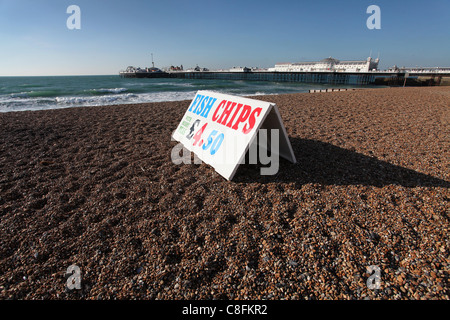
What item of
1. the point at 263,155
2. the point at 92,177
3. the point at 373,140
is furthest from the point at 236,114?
the point at 373,140

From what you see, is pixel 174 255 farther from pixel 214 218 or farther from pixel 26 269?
pixel 26 269

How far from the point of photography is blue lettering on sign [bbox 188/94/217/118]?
16.7 ft

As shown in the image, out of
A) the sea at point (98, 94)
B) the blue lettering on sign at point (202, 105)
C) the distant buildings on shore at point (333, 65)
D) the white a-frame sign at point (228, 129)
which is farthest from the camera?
the distant buildings on shore at point (333, 65)

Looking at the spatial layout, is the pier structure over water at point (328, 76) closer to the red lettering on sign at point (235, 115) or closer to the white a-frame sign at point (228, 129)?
the white a-frame sign at point (228, 129)

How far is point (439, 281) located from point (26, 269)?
4042 mm

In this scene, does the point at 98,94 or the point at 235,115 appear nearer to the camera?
the point at 235,115

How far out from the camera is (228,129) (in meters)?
4.11

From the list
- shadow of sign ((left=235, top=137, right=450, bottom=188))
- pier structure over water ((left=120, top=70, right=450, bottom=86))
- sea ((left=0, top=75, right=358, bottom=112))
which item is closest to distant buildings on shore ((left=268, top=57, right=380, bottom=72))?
pier structure over water ((left=120, top=70, right=450, bottom=86))

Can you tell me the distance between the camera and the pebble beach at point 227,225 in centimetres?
204

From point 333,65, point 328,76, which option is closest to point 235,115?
point 328,76

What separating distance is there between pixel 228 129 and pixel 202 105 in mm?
1639

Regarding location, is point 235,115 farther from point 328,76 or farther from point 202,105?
point 328,76

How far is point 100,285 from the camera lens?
6.75 ft

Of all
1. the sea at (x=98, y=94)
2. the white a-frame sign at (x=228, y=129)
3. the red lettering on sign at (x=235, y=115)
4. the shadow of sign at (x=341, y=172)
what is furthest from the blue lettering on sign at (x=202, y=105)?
the sea at (x=98, y=94)
